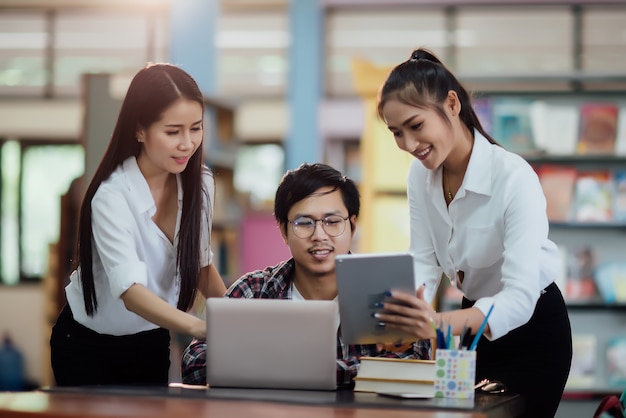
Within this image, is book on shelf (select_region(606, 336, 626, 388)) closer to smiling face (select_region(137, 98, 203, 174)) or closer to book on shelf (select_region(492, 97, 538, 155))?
book on shelf (select_region(492, 97, 538, 155))

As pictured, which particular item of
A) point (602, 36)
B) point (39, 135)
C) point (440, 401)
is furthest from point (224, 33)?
point (440, 401)

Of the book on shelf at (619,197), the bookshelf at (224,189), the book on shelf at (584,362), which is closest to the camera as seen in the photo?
the book on shelf at (584,362)

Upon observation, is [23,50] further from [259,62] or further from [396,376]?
[396,376]

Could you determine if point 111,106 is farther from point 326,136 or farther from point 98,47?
point 98,47

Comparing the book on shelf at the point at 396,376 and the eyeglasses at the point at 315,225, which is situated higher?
the eyeglasses at the point at 315,225

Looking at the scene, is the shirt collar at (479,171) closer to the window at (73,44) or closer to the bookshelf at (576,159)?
the bookshelf at (576,159)

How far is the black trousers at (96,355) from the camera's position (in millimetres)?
2301

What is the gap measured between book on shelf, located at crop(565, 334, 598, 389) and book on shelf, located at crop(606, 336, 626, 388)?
76mm

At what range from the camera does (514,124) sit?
5625mm

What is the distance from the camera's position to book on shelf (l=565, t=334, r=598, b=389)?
543 cm

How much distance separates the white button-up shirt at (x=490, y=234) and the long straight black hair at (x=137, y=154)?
53 centimetres

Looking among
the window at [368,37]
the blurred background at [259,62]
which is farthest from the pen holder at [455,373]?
the window at [368,37]

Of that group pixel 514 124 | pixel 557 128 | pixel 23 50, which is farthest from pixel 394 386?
pixel 23 50

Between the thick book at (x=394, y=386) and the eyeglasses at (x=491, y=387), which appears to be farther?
the eyeglasses at (x=491, y=387)
